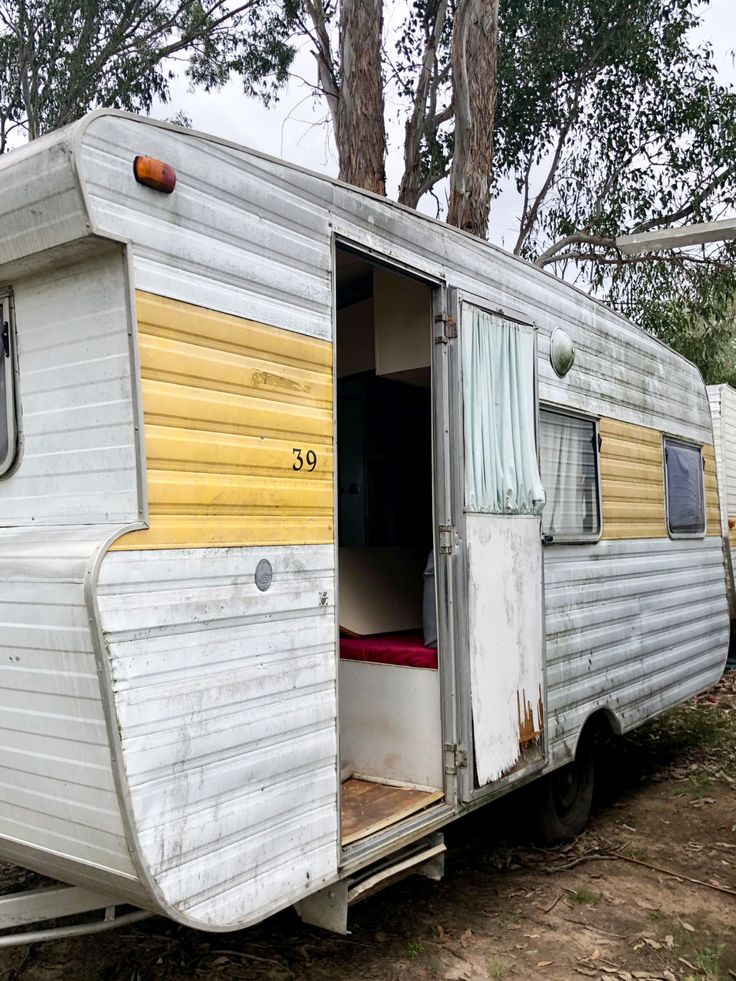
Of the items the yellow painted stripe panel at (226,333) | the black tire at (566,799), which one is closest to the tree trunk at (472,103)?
the black tire at (566,799)

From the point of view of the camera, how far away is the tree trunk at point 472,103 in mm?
9922

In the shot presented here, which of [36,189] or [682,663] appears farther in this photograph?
[682,663]

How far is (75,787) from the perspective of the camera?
2.52 metres

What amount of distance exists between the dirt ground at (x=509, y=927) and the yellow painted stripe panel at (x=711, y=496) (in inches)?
93.9

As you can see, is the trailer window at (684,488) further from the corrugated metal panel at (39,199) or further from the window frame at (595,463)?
the corrugated metal panel at (39,199)

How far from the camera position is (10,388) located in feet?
9.43

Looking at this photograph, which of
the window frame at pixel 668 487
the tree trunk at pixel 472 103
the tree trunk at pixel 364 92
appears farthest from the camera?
the tree trunk at pixel 364 92

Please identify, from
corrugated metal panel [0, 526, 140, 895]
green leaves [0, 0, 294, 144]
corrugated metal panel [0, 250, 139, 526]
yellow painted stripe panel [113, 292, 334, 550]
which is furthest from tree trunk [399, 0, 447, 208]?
corrugated metal panel [0, 526, 140, 895]

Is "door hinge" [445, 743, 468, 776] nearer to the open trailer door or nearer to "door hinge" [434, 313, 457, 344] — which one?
the open trailer door

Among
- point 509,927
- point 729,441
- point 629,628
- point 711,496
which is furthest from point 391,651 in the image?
point 729,441

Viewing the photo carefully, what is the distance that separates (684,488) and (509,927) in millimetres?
3640

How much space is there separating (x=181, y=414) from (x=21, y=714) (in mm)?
961

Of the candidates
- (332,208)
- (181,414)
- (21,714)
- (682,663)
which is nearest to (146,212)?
(181,414)

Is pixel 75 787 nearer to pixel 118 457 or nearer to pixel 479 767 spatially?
pixel 118 457
